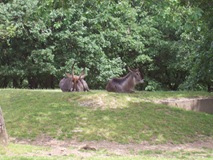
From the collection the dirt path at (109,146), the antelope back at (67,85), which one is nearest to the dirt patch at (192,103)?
the antelope back at (67,85)

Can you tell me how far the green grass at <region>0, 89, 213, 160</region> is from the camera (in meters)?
10.1

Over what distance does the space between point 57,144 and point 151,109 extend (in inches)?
139

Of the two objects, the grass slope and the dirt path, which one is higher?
the grass slope

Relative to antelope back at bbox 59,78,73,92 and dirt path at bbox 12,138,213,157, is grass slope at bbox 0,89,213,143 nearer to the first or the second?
dirt path at bbox 12,138,213,157

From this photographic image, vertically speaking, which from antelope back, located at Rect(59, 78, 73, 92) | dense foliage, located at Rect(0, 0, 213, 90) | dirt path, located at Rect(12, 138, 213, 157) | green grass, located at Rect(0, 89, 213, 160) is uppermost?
dense foliage, located at Rect(0, 0, 213, 90)

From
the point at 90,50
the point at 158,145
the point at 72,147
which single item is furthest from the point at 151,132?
the point at 90,50

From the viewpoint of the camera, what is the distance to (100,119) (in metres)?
11.0

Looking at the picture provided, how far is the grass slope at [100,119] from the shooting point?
10242 millimetres

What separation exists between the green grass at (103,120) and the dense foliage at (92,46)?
18.9 feet

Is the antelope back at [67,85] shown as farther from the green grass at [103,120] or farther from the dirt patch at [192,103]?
the dirt patch at [192,103]

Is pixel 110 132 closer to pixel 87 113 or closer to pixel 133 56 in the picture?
pixel 87 113

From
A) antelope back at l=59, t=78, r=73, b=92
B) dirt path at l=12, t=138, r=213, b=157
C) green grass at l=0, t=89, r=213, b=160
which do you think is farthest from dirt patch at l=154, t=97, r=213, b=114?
dirt path at l=12, t=138, r=213, b=157

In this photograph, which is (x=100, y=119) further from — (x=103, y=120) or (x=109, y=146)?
(x=109, y=146)

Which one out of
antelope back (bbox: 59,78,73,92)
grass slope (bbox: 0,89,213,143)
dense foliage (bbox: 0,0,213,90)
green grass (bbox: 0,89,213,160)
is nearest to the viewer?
green grass (bbox: 0,89,213,160)
